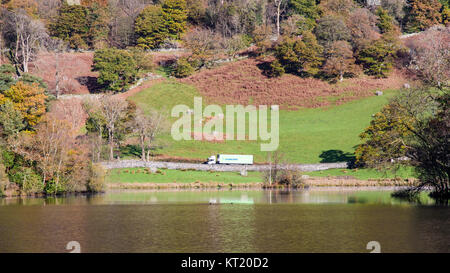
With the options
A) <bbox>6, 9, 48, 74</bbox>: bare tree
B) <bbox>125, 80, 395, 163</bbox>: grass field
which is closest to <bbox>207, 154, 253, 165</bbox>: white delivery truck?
<bbox>125, 80, 395, 163</bbox>: grass field

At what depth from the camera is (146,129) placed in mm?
93125

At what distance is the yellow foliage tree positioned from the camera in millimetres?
76688

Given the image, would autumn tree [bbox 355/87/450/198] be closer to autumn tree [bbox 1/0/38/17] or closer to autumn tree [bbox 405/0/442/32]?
autumn tree [bbox 405/0/442/32]

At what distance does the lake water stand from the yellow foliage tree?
74.3ft

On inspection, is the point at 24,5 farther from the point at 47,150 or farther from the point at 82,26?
the point at 47,150

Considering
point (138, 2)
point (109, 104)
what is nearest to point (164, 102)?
point (109, 104)

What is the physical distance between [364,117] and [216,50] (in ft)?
178

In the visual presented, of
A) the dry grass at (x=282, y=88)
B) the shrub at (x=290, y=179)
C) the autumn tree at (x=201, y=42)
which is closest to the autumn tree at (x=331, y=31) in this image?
the dry grass at (x=282, y=88)

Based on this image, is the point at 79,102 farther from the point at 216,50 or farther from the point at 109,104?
the point at 216,50

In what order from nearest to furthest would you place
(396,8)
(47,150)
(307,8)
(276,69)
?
(47,150) < (276,69) < (307,8) < (396,8)

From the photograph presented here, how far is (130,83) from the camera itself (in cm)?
13525

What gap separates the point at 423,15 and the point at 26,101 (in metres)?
116

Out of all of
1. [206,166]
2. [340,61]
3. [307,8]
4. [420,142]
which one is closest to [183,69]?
[340,61]

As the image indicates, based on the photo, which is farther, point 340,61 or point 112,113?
point 340,61
